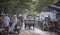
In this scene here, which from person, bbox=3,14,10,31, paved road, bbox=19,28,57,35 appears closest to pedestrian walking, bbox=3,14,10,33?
person, bbox=3,14,10,31

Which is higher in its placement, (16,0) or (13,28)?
(16,0)

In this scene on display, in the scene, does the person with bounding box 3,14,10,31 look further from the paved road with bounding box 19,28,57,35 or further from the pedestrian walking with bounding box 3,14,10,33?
the paved road with bounding box 19,28,57,35

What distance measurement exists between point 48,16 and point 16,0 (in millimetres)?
541

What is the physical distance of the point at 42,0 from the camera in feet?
6.34

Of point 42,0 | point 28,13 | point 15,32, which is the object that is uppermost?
point 42,0

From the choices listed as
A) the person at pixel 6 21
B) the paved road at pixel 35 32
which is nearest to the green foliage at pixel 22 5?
the person at pixel 6 21

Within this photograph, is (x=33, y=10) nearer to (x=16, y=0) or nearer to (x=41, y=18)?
(x=41, y=18)

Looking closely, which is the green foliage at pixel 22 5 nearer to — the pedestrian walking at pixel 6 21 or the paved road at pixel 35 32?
the pedestrian walking at pixel 6 21

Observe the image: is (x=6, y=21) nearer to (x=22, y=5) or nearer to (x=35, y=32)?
(x=22, y=5)

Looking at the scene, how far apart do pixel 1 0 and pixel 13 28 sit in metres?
0.46

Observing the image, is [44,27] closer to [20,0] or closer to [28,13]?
[28,13]

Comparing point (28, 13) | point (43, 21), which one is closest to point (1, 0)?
point (28, 13)

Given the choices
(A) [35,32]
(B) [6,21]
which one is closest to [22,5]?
(B) [6,21]

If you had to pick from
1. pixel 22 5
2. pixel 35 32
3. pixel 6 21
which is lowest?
pixel 35 32
